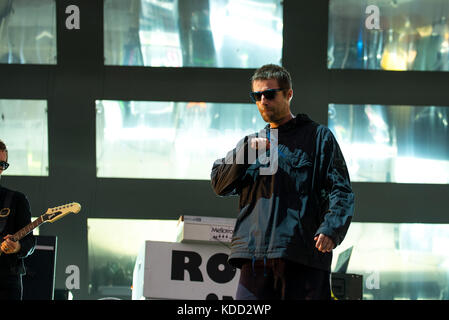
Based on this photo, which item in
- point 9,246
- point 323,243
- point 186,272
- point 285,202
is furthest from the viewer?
point 186,272

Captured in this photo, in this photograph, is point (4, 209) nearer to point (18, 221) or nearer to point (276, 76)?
point (18, 221)

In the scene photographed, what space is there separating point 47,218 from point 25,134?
5.55ft

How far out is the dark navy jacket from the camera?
219 centimetres

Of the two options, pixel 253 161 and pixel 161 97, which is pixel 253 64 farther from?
pixel 253 161

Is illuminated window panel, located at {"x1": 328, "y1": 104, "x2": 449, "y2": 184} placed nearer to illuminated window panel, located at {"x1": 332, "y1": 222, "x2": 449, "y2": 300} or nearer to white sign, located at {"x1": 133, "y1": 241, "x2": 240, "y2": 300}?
illuminated window panel, located at {"x1": 332, "y1": 222, "x2": 449, "y2": 300}

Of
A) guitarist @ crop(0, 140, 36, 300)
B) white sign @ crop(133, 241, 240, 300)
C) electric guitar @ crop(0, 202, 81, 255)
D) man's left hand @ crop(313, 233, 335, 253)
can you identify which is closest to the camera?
man's left hand @ crop(313, 233, 335, 253)

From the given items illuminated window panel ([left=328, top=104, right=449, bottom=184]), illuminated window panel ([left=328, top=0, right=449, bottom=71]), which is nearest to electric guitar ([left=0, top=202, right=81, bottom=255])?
illuminated window panel ([left=328, top=104, right=449, bottom=184])

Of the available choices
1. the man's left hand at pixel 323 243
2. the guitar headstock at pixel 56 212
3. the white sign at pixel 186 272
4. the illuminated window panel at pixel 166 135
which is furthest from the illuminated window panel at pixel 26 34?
the man's left hand at pixel 323 243

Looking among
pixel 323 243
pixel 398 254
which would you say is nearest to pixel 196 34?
pixel 398 254

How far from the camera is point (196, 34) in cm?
594

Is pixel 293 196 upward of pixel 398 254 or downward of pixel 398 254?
upward

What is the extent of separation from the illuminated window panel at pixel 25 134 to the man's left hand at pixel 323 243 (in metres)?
4.22

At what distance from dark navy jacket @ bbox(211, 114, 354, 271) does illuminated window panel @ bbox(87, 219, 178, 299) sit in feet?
12.1

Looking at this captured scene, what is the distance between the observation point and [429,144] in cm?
603
